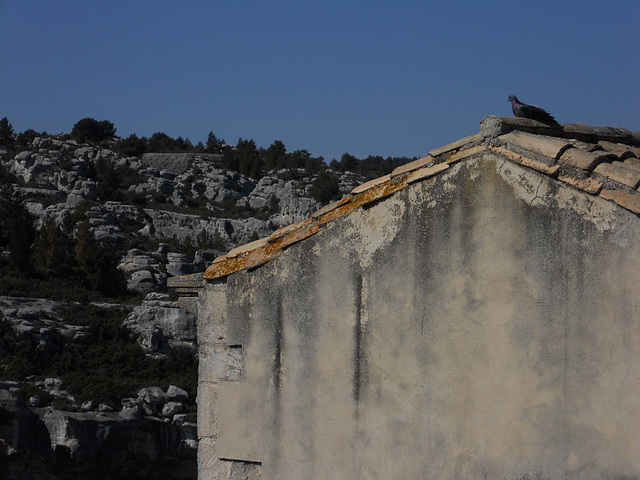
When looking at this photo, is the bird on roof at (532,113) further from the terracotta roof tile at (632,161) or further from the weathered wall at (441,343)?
the weathered wall at (441,343)

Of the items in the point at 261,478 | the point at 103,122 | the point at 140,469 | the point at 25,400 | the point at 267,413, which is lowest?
the point at 140,469

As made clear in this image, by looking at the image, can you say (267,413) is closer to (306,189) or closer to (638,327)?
(638,327)

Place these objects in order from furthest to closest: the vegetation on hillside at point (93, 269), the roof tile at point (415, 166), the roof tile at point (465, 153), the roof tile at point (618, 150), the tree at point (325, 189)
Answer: the tree at point (325, 189) < the vegetation on hillside at point (93, 269) < the roof tile at point (618, 150) < the roof tile at point (415, 166) < the roof tile at point (465, 153)

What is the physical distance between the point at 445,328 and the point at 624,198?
1.15 metres

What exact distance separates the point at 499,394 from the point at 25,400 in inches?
929

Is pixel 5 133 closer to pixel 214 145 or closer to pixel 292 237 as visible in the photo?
pixel 214 145

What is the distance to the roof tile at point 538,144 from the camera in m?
4.05

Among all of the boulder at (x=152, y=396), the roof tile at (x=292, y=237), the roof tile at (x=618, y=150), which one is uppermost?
the roof tile at (x=618, y=150)

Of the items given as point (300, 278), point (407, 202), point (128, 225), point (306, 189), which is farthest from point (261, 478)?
point (306, 189)

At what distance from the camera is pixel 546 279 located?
3.93m

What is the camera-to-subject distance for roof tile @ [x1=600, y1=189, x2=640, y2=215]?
376 cm

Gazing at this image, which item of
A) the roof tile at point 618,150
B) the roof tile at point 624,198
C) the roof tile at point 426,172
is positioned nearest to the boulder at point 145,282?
the roof tile at point 618,150

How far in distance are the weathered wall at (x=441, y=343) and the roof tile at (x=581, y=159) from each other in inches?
6.0

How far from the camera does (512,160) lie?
13.4 ft
